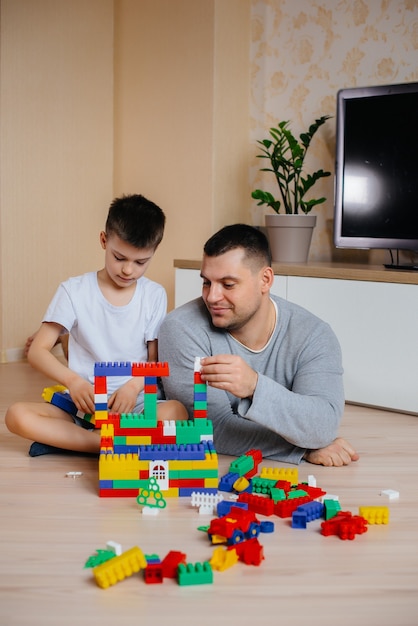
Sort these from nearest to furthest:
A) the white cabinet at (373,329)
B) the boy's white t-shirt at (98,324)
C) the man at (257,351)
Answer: the man at (257,351) < the boy's white t-shirt at (98,324) < the white cabinet at (373,329)

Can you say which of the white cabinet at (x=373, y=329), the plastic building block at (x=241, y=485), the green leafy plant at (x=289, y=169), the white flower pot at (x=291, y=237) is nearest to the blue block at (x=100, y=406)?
the plastic building block at (x=241, y=485)

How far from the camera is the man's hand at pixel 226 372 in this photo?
1.74m

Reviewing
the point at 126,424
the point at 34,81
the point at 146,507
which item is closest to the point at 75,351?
the point at 126,424

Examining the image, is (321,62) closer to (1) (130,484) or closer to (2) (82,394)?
(2) (82,394)

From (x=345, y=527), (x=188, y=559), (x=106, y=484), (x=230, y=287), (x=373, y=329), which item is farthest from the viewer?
(x=373, y=329)

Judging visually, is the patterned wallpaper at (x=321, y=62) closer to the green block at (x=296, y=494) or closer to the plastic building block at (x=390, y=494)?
the plastic building block at (x=390, y=494)

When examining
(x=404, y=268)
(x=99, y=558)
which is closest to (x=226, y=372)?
(x=99, y=558)

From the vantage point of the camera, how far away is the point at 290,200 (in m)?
3.32

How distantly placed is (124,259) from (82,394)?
1.19ft

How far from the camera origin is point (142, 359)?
217cm

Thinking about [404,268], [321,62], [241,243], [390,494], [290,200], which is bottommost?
[390,494]

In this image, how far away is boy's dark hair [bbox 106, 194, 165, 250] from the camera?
200 centimetres

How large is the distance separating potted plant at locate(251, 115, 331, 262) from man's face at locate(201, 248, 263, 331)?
1.20 meters

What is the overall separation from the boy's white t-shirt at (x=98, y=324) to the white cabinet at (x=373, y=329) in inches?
31.8
